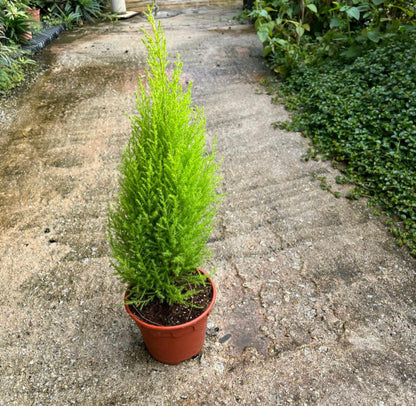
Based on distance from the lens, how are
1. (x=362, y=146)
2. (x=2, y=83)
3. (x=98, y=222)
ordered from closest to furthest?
(x=98, y=222), (x=362, y=146), (x=2, y=83)

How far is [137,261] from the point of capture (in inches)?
76.8

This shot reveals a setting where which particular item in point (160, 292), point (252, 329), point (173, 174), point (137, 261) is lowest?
point (252, 329)

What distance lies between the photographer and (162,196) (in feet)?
5.75

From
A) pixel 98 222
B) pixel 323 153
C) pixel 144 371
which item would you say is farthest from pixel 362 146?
pixel 144 371

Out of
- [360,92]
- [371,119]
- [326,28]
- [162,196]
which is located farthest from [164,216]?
[326,28]

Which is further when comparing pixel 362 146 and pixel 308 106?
pixel 308 106

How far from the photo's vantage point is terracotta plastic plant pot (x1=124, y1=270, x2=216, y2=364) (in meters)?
1.97

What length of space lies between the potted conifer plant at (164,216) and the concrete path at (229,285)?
35 cm

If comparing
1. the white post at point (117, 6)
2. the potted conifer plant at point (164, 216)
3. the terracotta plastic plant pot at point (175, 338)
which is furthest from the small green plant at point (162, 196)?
the white post at point (117, 6)

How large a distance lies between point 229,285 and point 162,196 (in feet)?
3.80

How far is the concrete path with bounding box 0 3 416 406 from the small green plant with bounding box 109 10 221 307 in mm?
511

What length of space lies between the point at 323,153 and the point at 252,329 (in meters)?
2.18

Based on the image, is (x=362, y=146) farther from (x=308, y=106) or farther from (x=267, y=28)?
(x=267, y=28)

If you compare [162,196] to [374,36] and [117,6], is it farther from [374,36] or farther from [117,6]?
[117,6]
